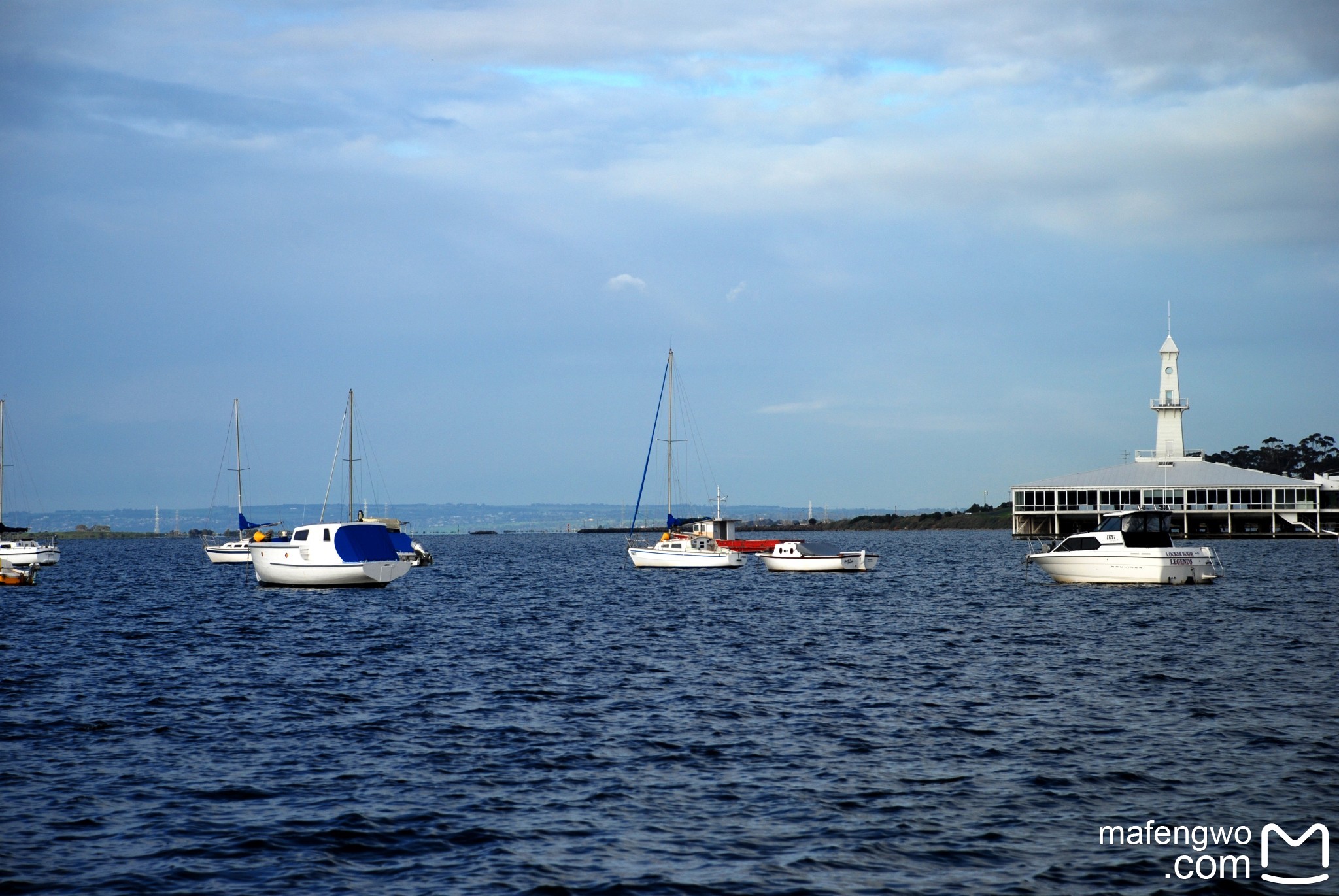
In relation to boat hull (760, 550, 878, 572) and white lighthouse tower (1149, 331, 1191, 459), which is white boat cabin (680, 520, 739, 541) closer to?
boat hull (760, 550, 878, 572)

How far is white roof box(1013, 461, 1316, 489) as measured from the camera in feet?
448

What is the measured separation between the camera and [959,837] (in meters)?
14.9

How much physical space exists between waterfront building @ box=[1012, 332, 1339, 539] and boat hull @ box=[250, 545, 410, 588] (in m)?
97.6

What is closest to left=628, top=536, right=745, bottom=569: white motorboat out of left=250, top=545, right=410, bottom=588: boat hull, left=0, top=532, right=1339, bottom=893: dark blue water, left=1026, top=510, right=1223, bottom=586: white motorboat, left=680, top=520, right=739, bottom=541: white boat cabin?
left=680, top=520, right=739, bottom=541: white boat cabin

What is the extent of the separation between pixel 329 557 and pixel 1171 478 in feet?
362

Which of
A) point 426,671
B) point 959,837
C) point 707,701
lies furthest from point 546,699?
point 959,837

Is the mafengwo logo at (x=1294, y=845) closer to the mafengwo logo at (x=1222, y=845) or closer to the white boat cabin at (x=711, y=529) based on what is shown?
the mafengwo logo at (x=1222, y=845)

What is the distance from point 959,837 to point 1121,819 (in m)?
2.46

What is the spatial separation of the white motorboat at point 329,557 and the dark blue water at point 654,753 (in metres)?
15.8

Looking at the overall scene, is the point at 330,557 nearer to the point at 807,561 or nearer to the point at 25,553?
the point at 807,561

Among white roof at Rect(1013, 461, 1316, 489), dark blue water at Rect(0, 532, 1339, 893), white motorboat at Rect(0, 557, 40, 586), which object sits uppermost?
white roof at Rect(1013, 461, 1316, 489)

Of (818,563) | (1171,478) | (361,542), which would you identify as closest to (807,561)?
(818,563)

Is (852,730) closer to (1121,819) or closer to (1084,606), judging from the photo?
(1121,819)

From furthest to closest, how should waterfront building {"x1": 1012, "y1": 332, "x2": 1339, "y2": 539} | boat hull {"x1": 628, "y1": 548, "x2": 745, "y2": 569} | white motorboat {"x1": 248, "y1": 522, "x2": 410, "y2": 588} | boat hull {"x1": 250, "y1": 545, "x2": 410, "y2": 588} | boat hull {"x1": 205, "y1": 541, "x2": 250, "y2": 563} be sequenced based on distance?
waterfront building {"x1": 1012, "y1": 332, "x2": 1339, "y2": 539}, boat hull {"x1": 205, "y1": 541, "x2": 250, "y2": 563}, boat hull {"x1": 628, "y1": 548, "x2": 745, "y2": 569}, boat hull {"x1": 250, "y1": 545, "x2": 410, "y2": 588}, white motorboat {"x1": 248, "y1": 522, "x2": 410, "y2": 588}
